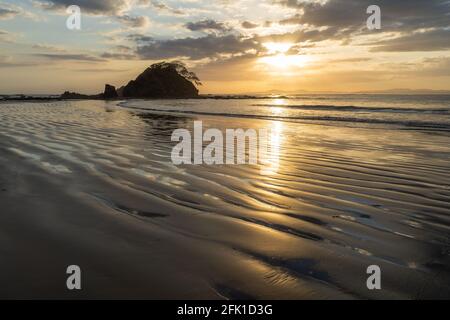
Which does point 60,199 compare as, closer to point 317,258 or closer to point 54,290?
point 54,290

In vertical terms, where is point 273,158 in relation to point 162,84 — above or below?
below

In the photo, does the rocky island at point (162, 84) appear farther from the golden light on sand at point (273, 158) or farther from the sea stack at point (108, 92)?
the golden light on sand at point (273, 158)

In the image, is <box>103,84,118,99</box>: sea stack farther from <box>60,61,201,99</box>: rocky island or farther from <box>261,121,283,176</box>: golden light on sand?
<box>261,121,283,176</box>: golden light on sand

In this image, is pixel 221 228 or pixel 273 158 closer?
pixel 221 228

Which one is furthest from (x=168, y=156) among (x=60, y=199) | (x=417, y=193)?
(x=417, y=193)

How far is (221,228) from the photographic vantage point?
369 centimetres

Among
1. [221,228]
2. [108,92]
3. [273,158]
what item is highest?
[108,92]

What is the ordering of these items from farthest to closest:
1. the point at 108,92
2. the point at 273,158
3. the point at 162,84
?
the point at 162,84, the point at 108,92, the point at 273,158

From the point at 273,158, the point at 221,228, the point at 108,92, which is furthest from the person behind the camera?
the point at 108,92

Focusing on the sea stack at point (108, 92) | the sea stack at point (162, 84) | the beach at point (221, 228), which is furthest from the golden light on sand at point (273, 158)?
the sea stack at point (162, 84)

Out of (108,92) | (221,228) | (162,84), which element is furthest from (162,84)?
(221,228)

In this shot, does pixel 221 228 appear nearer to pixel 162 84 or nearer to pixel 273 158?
pixel 273 158

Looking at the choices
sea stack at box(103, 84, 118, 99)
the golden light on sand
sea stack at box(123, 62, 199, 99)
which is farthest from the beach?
sea stack at box(123, 62, 199, 99)

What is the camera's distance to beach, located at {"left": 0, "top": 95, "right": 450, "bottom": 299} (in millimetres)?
2605
